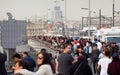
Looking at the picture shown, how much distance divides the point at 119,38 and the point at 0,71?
31884 millimetres

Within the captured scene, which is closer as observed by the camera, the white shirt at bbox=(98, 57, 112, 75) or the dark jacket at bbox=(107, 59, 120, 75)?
the dark jacket at bbox=(107, 59, 120, 75)

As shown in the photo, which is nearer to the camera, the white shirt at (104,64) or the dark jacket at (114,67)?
the dark jacket at (114,67)

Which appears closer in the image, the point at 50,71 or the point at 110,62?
the point at 50,71

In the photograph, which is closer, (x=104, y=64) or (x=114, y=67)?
(x=114, y=67)

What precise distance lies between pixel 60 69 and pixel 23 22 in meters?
13.9

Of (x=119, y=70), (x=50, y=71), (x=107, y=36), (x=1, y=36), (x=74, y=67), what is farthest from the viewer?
(x=107, y=36)

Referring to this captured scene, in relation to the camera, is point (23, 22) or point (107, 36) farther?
point (107, 36)

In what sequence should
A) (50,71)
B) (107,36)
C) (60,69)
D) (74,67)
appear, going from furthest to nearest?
(107,36) < (60,69) < (74,67) < (50,71)

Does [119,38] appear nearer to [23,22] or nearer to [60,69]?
[23,22]

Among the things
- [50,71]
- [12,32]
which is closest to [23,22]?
[12,32]

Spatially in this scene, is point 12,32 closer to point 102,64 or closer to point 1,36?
point 1,36

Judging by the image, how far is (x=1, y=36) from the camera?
1101 inches

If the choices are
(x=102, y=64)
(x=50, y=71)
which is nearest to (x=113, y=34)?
(x=102, y=64)

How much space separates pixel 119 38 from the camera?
148ft
